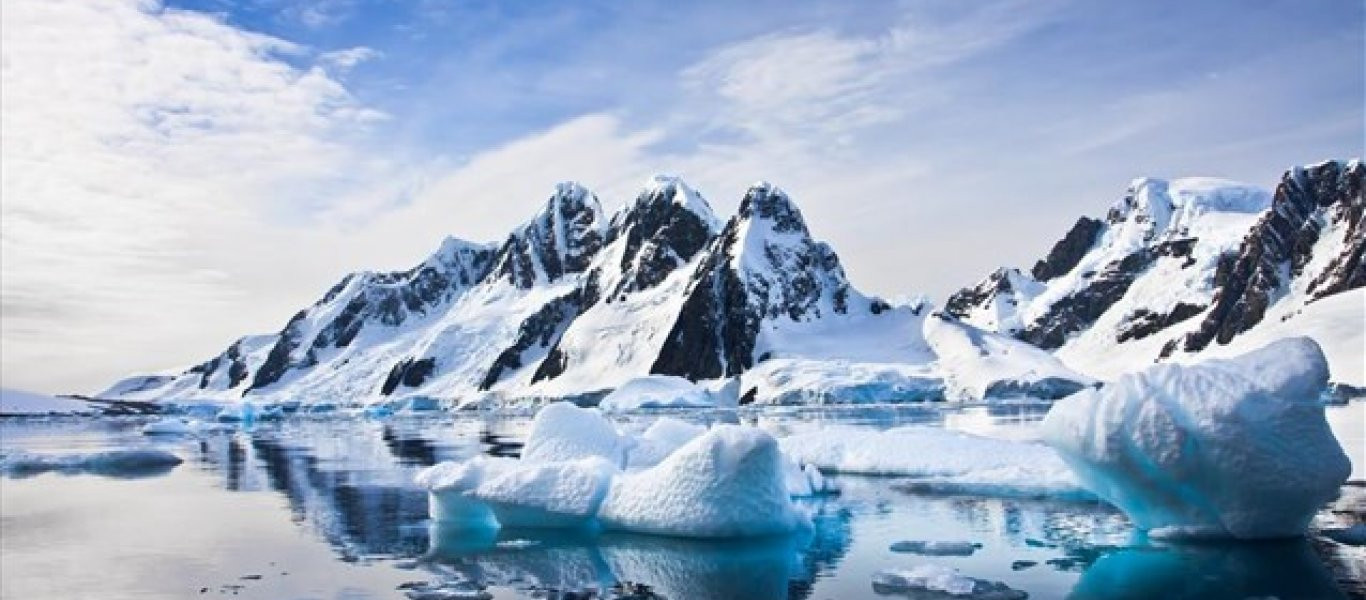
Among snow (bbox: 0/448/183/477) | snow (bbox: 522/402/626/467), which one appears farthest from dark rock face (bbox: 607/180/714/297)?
snow (bbox: 522/402/626/467)

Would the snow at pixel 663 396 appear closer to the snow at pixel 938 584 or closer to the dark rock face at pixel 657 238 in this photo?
the dark rock face at pixel 657 238

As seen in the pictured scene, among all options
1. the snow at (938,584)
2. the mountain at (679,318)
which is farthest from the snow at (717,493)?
the mountain at (679,318)

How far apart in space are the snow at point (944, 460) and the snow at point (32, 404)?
12986 cm

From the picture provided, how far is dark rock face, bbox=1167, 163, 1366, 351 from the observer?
178 m

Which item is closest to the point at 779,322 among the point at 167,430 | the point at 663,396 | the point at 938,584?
the point at 663,396

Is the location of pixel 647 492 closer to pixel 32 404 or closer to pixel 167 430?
pixel 167 430

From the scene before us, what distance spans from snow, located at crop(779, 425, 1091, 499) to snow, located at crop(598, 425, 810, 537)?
7.29 meters

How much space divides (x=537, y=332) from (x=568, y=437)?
521ft

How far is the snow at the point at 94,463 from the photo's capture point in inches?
1467

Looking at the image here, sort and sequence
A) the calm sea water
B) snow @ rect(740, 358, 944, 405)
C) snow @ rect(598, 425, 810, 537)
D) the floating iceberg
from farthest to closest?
snow @ rect(740, 358, 944, 405) < the floating iceberg < snow @ rect(598, 425, 810, 537) < the calm sea water

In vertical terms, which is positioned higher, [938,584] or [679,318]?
[679,318]

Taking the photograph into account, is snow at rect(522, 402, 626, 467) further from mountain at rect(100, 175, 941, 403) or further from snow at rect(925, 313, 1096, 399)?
mountain at rect(100, 175, 941, 403)

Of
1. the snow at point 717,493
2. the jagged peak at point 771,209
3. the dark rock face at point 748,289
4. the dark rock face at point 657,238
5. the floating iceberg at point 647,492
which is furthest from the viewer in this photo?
the dark rock face at point 657,238

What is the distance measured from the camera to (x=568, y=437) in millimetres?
25109
